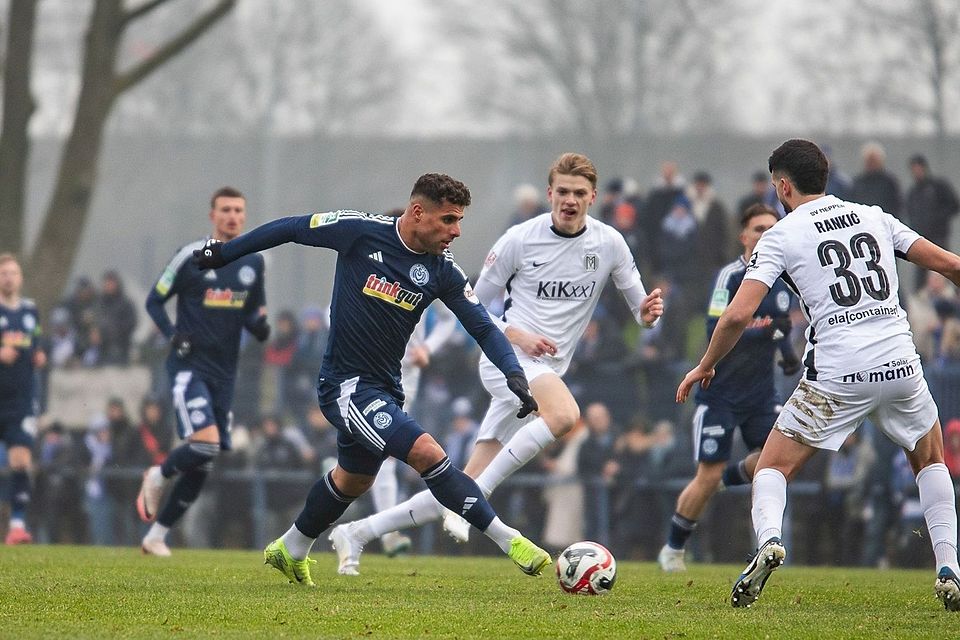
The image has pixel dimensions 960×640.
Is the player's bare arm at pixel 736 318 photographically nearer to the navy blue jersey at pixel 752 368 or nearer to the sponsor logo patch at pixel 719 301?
the sponsor logo patch at pixel 719 301

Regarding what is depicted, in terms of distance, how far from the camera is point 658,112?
39062 millimetres

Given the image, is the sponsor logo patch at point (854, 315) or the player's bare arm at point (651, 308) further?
the player's bare arm at point (651, 308)

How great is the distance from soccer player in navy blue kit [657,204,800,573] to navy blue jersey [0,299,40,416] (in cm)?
719

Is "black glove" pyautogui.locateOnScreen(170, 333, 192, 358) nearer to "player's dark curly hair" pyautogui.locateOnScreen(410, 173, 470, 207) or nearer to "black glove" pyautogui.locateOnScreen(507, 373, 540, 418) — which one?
"player's dark curly hair" pyautogui.locateOnScreen(410, 173, 470, 207)

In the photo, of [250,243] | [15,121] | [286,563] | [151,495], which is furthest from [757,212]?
[15,121]

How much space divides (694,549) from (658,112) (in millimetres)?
23492

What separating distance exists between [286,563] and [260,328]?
400cm

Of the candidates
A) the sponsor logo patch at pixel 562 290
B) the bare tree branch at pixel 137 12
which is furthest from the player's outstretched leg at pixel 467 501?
the bare tree branch at pixel 137 12

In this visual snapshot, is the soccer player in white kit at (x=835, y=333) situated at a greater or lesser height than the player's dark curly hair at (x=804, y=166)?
lesser

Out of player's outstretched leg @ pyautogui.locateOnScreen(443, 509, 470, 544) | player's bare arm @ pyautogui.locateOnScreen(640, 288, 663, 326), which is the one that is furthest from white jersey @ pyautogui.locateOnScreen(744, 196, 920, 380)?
player's outstretched leg @ pyautogui.locateOnScreen(443, 509, 470, 544)

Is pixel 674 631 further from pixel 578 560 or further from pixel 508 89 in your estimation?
pixel 508 89

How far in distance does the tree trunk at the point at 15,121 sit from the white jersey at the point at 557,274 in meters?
14.3

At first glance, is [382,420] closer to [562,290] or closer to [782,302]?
[562,290]

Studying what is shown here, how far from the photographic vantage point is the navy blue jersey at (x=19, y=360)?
49.2 ft
